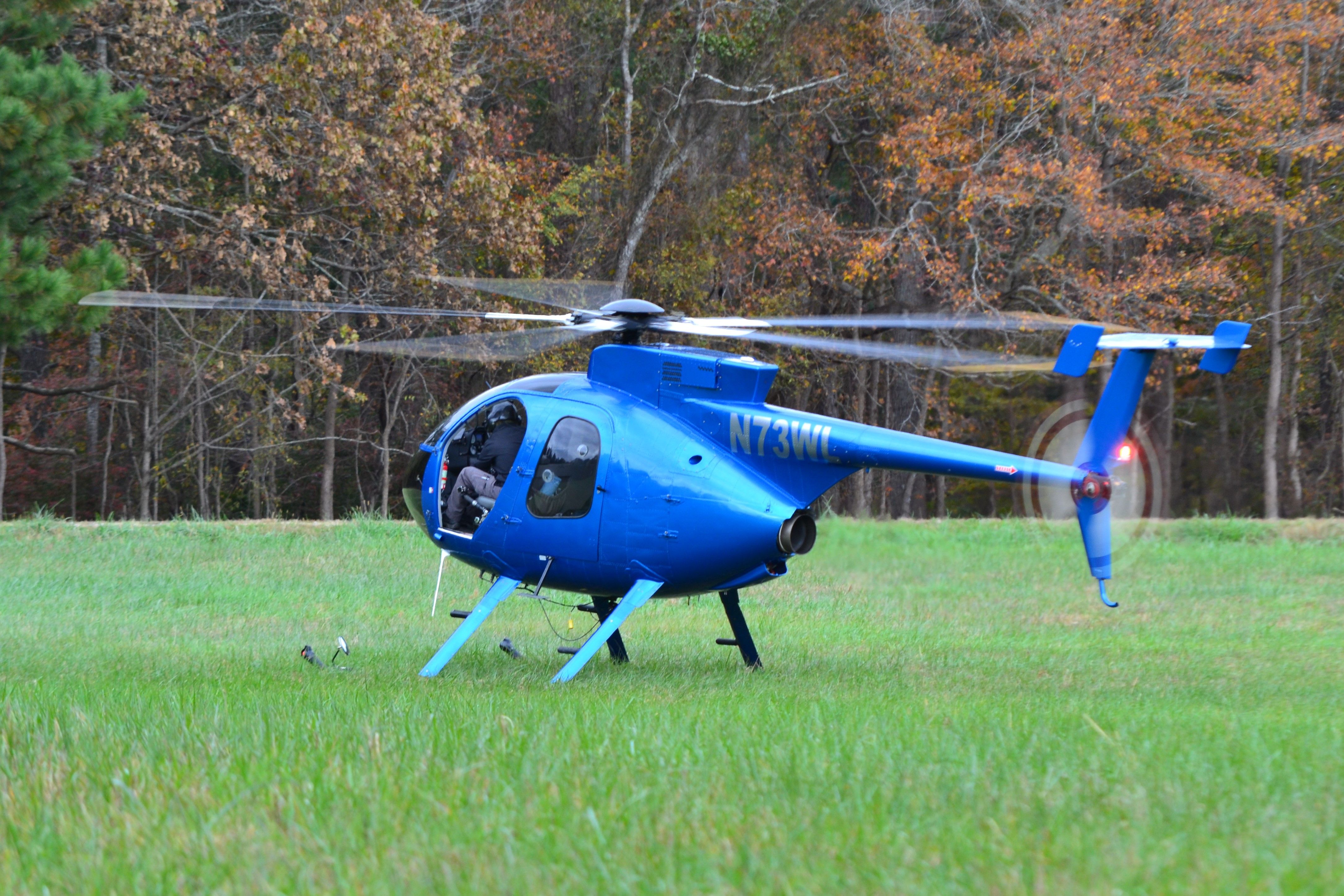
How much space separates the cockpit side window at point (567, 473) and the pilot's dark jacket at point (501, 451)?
1.01ft

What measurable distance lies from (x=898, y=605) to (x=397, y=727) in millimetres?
9661

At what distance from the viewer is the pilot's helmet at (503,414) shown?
31.3 feet

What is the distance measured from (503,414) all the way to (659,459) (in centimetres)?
141

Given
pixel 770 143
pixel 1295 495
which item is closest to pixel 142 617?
pixel 770 143

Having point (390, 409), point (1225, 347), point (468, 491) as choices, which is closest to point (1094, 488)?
point (1225, 347)

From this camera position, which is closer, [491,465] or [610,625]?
[610,625]

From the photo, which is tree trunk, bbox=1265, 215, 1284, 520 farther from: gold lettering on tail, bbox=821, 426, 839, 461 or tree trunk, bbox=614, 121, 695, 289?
gold lettering on tail, bbox=821, 426, 839, 461

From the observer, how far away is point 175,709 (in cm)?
679

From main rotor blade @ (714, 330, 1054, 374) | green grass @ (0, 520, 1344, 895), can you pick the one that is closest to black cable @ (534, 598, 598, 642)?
green grass @ (0, 520, 1344, 895)

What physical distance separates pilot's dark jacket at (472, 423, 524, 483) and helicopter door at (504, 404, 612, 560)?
0.94ft

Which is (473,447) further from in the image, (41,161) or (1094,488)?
(41,161)

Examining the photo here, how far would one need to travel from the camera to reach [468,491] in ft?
31.7

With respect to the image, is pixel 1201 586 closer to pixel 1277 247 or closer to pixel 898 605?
pixel 898 605

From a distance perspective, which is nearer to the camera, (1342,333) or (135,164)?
(135,164)
